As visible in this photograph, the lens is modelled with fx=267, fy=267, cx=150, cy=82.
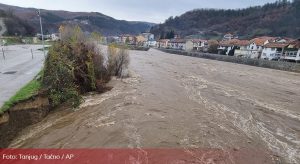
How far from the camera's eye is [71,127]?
11680 mm

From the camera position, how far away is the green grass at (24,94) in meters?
11.3

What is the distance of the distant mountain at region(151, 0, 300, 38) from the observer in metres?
110

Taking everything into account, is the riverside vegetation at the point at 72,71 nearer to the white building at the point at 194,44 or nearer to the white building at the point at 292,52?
the white building at the point at 292,52

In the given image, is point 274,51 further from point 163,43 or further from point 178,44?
point 163,43

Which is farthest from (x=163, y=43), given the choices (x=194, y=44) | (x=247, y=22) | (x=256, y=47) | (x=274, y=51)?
(x=274, y=51)

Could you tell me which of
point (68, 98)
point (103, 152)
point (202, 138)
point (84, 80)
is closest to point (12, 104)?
point (68, 98)

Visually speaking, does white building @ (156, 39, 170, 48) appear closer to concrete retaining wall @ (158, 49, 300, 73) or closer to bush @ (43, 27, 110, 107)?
concrete retaining wall @ (158, 49, 300, 73)

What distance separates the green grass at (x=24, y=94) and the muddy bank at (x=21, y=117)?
187mm

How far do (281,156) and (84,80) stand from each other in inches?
490

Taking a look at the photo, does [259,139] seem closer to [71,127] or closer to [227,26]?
[71,127]

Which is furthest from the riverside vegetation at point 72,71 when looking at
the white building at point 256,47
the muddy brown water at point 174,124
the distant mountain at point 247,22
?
the distant mountain at point 247,22

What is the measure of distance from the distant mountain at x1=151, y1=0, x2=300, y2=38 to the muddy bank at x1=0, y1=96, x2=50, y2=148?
3895 inches

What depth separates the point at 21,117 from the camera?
38.7 feet

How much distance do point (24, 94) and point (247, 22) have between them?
146643 millimetres
